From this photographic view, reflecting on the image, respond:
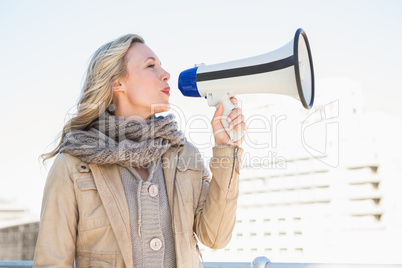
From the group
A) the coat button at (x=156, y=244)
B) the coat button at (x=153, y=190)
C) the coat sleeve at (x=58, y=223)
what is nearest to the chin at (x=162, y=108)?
the coat button at (x=153, y=190)

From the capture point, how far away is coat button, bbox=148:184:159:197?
5.73 ft

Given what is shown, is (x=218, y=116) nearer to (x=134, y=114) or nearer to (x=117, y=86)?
(x=134, y=114)

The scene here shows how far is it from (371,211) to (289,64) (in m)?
54.3

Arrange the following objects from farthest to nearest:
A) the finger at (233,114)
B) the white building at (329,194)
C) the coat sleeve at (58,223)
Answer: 1. the white building at (329,194)
2. the finger at (233,114)
3. the coat sleeve at (58,223)

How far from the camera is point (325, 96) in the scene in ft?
195

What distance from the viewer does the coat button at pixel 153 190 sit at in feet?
5.73

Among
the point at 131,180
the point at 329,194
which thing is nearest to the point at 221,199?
the point at 131,180

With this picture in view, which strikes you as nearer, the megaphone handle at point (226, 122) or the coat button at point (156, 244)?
the coat button at point (156, 244)

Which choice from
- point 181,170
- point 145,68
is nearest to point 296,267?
point 181,170

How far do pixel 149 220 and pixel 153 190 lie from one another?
121 mm

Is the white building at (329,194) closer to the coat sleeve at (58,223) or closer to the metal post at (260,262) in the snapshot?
the metal post at (260,262)

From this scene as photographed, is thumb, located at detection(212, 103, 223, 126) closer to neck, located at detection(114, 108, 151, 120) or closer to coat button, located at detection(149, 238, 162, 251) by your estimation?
neck, located at detection(114, 108, 151, 120)

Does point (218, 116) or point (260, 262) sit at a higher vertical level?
point (218, 116)

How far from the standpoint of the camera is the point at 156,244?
169 centimetres
